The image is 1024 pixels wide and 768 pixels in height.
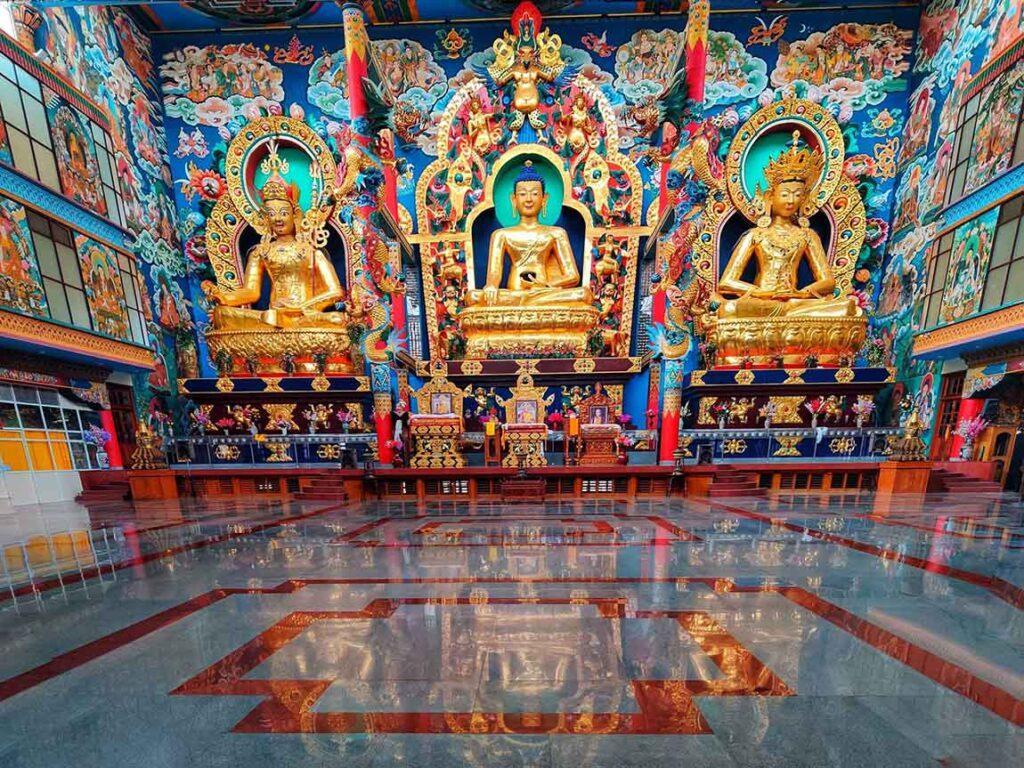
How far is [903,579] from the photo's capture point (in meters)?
3.32

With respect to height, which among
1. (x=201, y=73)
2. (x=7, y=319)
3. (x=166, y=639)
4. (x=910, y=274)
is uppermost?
(x=201, y=73)

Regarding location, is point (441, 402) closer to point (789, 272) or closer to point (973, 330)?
point (789, 272)

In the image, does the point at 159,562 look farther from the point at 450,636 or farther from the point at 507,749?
the point at 507,749

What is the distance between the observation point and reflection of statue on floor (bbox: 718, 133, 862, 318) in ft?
35.8

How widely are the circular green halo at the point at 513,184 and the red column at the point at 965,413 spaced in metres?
10.7

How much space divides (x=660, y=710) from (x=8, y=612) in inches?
169

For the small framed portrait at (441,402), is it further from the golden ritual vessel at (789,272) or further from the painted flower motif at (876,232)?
the painted flower motif at (876,232)

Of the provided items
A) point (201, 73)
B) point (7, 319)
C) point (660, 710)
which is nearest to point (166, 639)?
point (660, 710)

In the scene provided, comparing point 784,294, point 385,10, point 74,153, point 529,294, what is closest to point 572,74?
point 385,10

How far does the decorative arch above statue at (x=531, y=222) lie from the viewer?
11148 millimetres

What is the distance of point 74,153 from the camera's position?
9.10 meters

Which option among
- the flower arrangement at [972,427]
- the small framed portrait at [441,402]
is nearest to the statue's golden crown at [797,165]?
the flower arrangement at [972,427]

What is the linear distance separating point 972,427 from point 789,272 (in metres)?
5.21

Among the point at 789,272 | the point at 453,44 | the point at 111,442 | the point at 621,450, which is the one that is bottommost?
the point at 621,450
